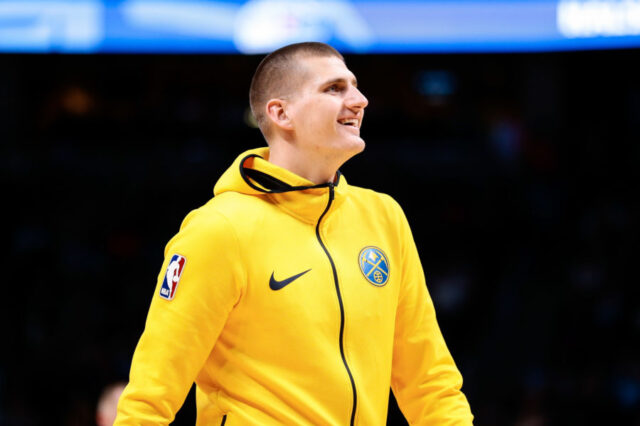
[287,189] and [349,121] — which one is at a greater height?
[349,121]

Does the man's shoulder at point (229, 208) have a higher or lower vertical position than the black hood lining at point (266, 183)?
lower

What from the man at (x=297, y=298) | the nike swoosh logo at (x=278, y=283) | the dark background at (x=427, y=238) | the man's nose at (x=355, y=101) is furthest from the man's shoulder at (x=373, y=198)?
the dark background at (x=427, y=238)

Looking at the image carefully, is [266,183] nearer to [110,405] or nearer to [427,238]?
[110,405]

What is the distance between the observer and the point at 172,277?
223 centimetres

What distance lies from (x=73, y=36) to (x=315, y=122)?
4149mm

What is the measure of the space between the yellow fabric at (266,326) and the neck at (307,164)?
8cm

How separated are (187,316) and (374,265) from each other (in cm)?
55

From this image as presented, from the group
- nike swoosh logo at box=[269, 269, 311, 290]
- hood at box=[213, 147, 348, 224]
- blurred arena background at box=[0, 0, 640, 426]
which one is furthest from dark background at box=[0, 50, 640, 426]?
nike swoosh logo at box=[269, 269, 311, 290]

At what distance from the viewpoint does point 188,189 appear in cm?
804

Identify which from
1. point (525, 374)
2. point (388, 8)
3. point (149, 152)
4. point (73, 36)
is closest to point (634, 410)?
point (525, 374)

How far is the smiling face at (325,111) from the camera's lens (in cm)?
241

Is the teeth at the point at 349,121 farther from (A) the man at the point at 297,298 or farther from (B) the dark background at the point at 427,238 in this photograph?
(B) the dark background at the point at 427,238

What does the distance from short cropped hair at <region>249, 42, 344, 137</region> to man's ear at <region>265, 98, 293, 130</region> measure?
3cm

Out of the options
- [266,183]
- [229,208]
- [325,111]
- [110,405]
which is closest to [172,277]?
[229,208]
